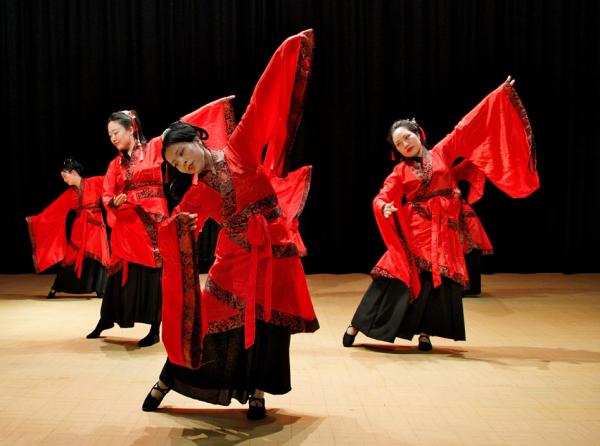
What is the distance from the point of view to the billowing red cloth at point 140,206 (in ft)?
12.7

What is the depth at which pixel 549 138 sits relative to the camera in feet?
23.4

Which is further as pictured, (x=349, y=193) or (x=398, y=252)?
(x=349, y=193)

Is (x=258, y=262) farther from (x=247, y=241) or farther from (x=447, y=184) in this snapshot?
(x=447, y=184)

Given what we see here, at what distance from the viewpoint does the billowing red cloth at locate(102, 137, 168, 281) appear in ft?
12.7

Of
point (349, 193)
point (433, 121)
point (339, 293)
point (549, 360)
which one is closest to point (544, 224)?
point (433, 121)

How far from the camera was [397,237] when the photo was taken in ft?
12.2

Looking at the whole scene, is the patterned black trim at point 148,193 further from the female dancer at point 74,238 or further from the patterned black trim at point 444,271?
the female dancer at point 74,238

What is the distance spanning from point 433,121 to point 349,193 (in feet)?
3.52

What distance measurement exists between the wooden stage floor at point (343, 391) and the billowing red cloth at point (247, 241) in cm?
36

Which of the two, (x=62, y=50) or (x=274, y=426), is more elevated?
(x=62, y=50)

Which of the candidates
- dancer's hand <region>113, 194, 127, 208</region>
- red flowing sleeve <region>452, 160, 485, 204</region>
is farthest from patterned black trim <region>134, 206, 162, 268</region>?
red flowing sleeve <region>452, 160, 485, 204</region>

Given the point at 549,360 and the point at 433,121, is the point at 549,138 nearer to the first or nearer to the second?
the point at 433,121

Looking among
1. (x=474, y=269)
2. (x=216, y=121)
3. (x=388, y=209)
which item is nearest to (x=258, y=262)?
(x=216, y=121)

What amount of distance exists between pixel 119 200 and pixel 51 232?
238cm
